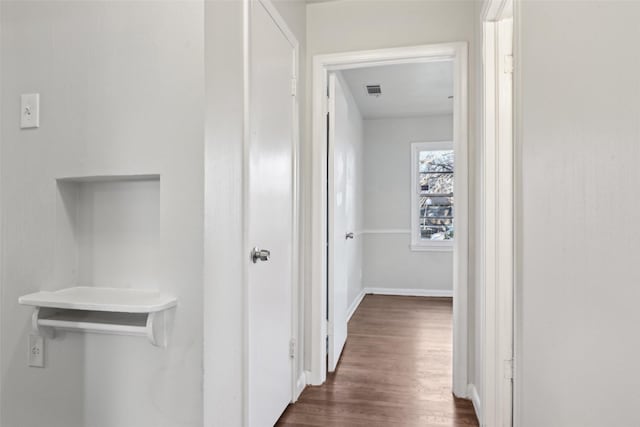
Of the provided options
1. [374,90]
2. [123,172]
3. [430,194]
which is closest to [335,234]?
[123,172]

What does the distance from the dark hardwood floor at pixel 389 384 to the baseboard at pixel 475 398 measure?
42 millimetres

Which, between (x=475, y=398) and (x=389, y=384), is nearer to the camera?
(x=475, y=398)

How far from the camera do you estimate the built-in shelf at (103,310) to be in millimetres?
1186

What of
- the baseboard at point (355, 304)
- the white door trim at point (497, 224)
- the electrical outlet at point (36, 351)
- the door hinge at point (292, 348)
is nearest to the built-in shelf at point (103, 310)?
the electrical outlet at point (36, 351)

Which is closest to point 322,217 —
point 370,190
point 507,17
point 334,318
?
point 334,318

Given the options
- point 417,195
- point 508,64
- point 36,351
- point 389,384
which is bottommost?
A: point 389,384

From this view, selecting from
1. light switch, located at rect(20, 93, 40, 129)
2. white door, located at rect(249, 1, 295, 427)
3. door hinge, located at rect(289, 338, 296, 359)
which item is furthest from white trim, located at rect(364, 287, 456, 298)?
light switch, located at rect(20, 93, 40, 129)

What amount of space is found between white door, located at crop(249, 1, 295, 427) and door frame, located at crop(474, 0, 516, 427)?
1078 mm

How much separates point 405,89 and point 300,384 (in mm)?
3399

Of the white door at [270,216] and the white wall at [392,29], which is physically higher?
the white wall at [392,29]

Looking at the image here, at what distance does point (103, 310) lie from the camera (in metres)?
1.18

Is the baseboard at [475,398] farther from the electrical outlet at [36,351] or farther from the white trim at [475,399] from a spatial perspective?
the electrical outlet at [36,351]

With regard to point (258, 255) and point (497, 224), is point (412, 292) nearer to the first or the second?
point (497, 224)

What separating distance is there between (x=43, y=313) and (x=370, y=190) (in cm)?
471
